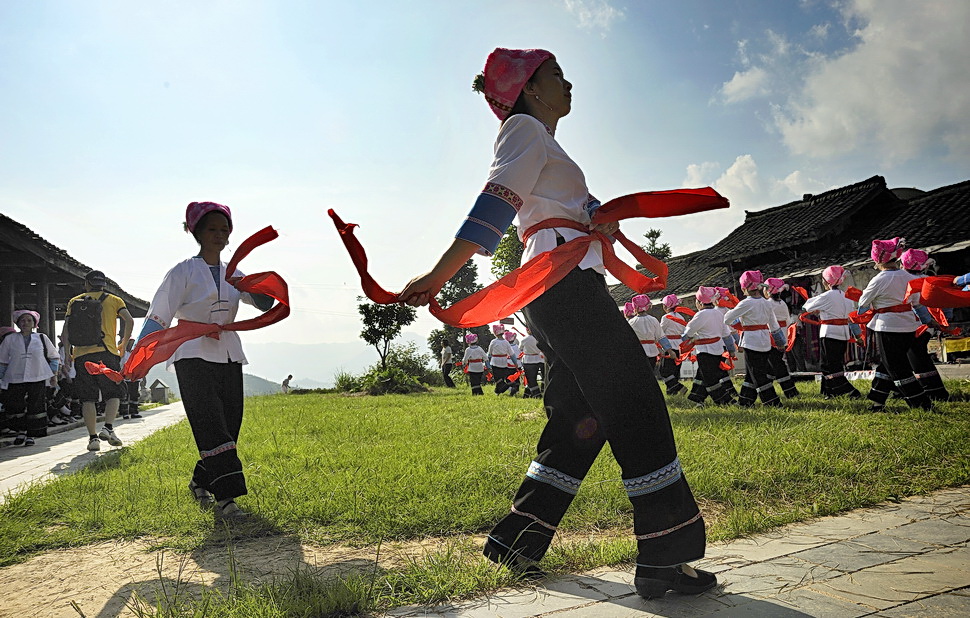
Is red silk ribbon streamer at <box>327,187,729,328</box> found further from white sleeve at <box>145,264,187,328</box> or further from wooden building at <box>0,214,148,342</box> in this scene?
wooden building at <box>0,214,148,342</box>

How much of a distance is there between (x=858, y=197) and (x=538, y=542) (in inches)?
727

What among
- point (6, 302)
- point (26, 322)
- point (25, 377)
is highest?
point (6, 302)

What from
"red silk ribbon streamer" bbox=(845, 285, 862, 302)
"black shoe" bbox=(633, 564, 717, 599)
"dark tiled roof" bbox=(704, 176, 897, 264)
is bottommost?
"black shoe" bbox=(633, 564, 717, 599)

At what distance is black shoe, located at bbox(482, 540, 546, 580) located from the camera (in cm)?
241

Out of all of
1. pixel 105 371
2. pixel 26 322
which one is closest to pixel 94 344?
pixel 26 322

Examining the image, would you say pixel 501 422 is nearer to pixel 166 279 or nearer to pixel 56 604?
pixel 166 279

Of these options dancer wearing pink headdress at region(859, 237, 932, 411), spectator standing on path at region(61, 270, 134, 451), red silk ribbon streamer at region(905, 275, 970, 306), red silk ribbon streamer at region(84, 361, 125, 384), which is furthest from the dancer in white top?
red silk ribbon streamer at region(84, 361, 125, 384)

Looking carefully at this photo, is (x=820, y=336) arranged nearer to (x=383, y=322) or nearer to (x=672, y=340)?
(x=672, y=340)

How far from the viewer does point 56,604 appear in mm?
2480

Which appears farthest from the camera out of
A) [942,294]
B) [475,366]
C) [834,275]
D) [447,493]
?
[475,366]

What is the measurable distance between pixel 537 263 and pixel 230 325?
8.32 feet

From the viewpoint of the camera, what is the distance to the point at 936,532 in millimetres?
2709

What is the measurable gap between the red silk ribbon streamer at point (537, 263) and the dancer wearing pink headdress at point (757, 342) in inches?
282

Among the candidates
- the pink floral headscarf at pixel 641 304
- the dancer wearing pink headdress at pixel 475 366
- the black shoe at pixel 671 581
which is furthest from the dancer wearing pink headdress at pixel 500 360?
the black shoe at pixel 671 581
